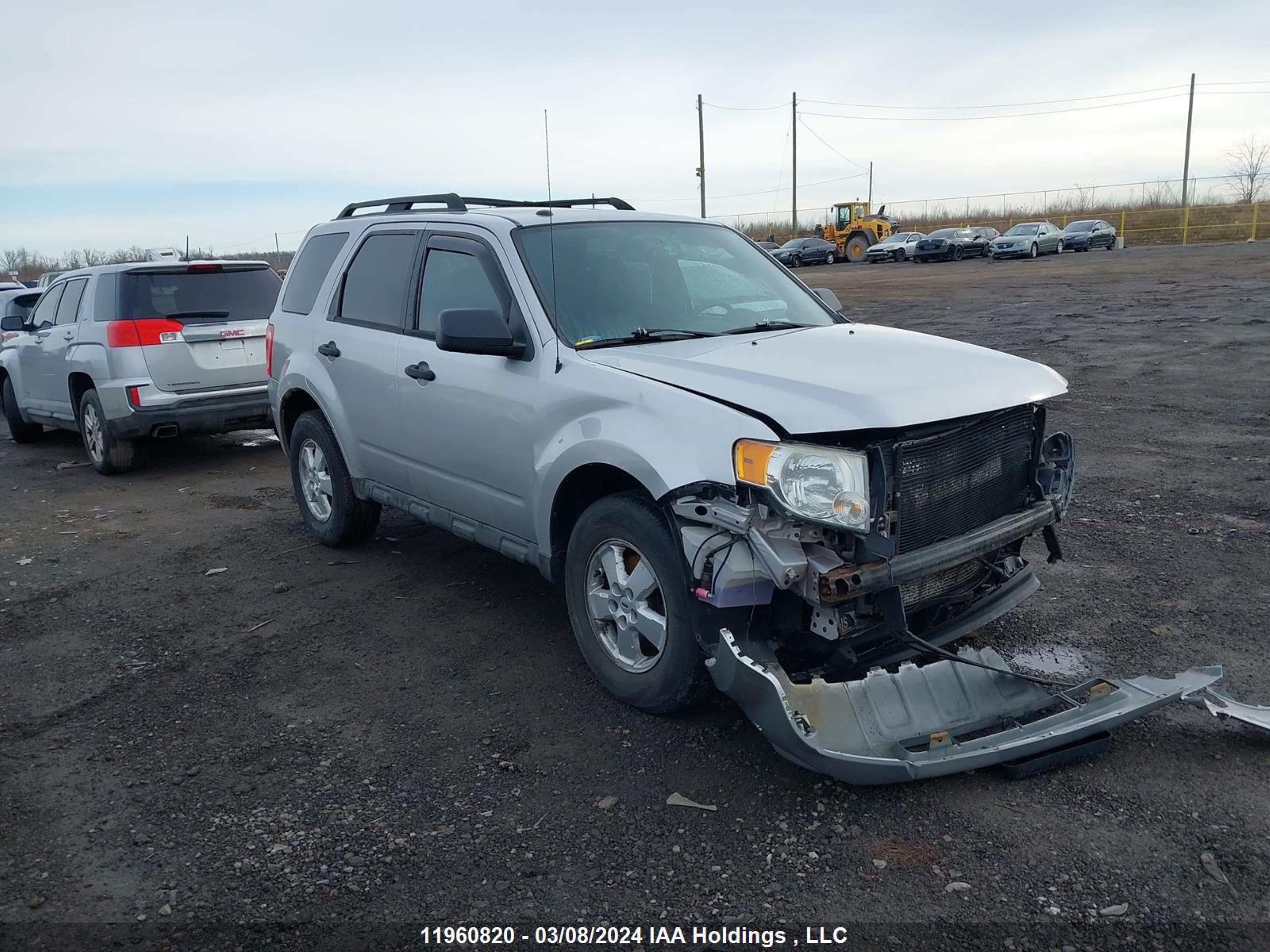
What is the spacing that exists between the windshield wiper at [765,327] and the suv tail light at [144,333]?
6.19 m

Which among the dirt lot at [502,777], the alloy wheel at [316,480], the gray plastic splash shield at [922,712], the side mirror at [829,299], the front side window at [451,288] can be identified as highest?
the front side window at [451,288]

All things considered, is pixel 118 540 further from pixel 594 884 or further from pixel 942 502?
pixel 942 502

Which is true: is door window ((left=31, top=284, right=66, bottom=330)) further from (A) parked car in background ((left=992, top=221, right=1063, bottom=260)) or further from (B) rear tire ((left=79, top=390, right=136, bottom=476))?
(A) parked car in background ((left=992, top=221, right=1063, bottom=260))

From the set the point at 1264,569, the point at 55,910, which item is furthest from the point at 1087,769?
the point at 55,910

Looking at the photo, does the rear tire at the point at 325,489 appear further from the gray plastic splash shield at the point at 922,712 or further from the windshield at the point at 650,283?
the gray plastic splash shield at the point at 922,712

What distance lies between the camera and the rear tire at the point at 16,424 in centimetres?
1142

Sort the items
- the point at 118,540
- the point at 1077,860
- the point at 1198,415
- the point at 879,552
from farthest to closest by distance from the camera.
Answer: the point at 1198,415
the point at 118,540
the point at 879,552
the point at 1077,860

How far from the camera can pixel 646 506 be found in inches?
148

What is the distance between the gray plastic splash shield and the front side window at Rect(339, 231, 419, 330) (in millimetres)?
2927

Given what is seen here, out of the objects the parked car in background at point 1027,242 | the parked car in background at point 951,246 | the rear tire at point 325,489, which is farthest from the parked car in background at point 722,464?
the parked car in background at point 951,246

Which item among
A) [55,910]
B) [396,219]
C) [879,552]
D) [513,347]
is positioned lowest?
[55,910]

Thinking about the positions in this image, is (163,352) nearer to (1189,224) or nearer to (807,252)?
(807,252)

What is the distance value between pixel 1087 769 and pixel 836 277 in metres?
33.7

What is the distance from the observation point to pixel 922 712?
137 inches
